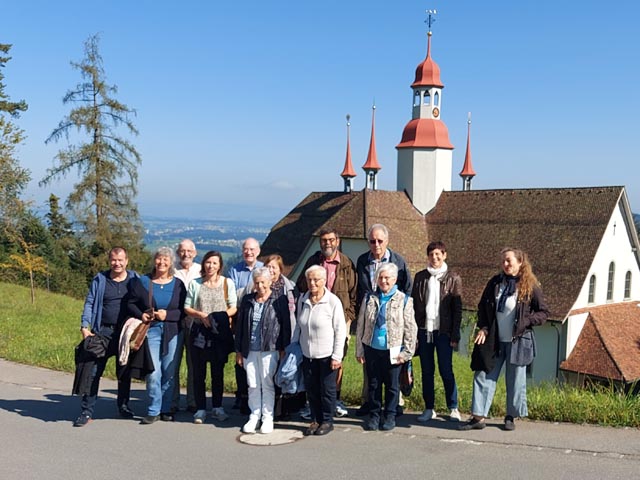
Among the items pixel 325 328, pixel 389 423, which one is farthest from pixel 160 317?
A: pixel 389 423

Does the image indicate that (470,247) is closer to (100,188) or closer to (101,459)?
(100,188)

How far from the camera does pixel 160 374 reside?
7.11 metres

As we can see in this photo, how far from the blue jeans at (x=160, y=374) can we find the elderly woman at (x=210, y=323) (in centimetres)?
24

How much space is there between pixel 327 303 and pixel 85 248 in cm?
2780

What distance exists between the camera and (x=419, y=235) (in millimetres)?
32594

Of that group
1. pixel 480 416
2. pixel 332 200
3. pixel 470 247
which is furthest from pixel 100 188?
pixel 480 416

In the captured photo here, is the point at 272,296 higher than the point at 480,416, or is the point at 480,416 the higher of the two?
the point at 272,296

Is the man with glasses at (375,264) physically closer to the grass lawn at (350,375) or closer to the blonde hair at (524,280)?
the blonde hair at (524,280)

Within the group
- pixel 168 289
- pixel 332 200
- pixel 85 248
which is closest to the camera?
pixel 168 289

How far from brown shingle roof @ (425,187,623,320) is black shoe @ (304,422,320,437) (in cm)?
1997

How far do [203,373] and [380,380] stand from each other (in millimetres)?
1980

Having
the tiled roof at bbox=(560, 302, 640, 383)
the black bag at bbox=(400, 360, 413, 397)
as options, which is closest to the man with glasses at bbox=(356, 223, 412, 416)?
the black bag at bbox=(400, 360, 413, 397)

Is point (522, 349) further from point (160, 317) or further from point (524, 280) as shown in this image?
point (160, 317)

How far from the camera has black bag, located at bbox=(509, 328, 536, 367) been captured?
21.1ft
